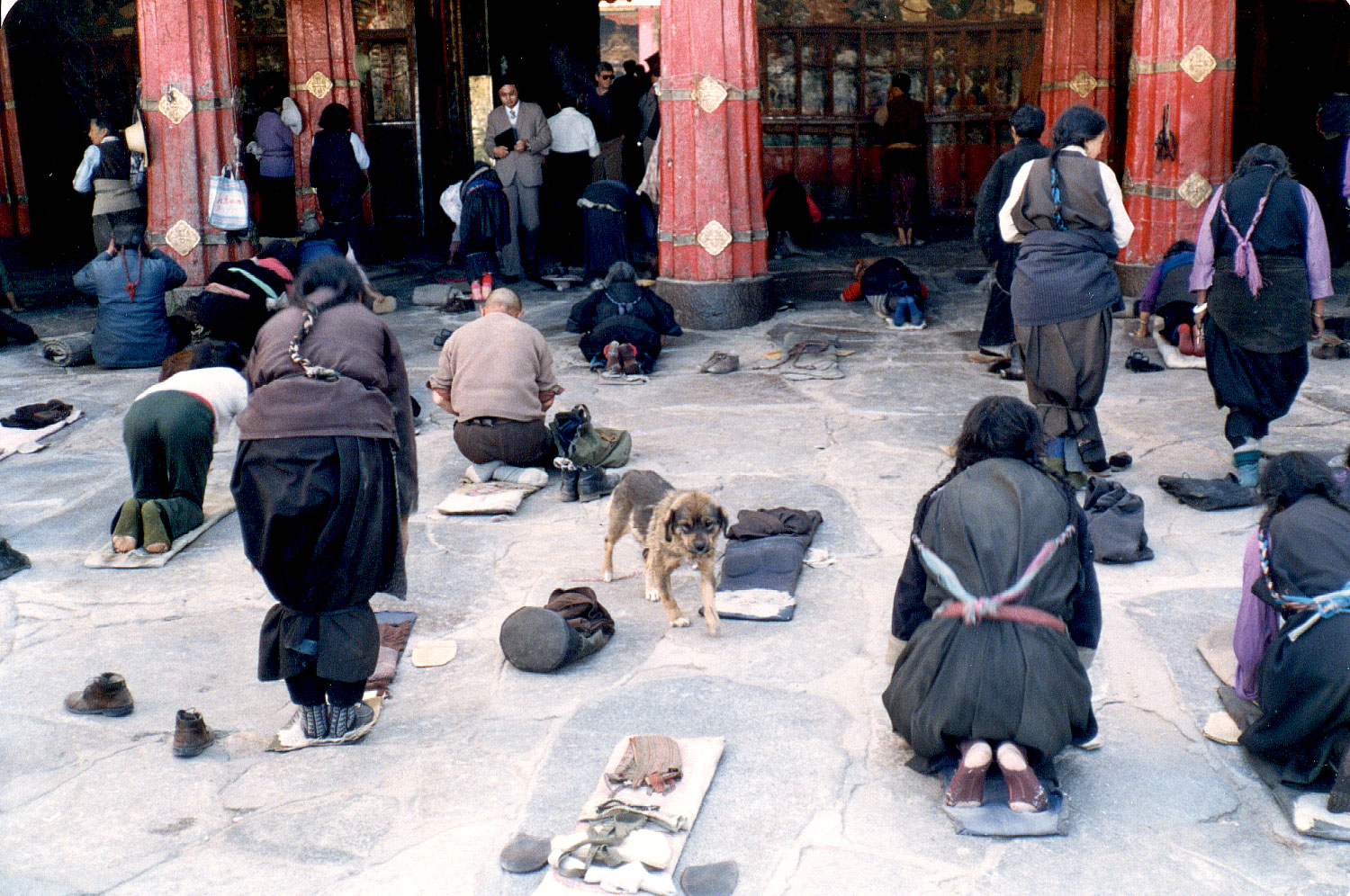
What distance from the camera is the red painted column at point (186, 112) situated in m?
11.2

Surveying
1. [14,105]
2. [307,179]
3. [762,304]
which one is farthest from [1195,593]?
[14,105]

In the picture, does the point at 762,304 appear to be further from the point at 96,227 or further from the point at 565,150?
the point at 96,227

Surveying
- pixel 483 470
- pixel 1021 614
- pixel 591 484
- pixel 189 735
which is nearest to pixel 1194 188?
pixel 591 484

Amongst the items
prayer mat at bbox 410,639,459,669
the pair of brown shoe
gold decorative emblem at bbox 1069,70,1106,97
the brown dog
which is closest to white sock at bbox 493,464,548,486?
the brown dog

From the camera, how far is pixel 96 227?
38.2ft

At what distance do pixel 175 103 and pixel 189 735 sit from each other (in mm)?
7948

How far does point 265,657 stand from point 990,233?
6234mm

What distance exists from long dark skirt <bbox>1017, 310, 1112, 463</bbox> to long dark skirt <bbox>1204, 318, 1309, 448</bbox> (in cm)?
67

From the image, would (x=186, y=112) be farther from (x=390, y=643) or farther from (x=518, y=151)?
(x=390, y=643)

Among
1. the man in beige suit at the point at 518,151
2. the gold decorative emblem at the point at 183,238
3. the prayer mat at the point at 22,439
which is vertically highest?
the man in beige suit at the point at 518,151

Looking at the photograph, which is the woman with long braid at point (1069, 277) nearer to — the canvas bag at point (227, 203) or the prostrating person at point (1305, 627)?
the prostrating person at point (1305, 627)

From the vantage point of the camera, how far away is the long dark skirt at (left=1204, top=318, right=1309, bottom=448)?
23.2 feet

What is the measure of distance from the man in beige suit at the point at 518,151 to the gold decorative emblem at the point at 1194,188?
5919mm

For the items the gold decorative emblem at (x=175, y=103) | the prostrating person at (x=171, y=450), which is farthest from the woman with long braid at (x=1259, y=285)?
the gold decorative emblem at (x=175, y=103)
